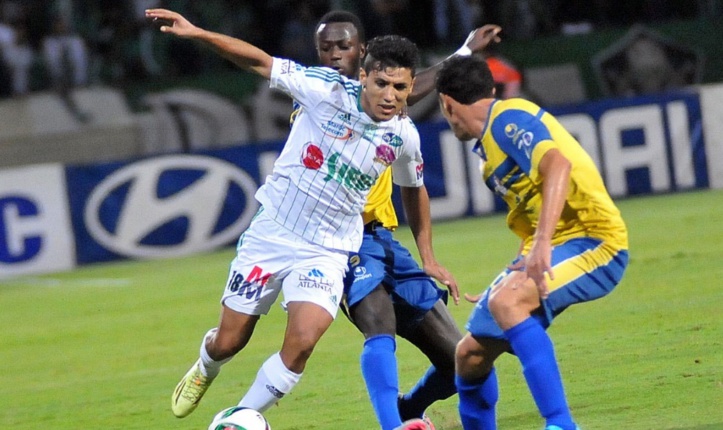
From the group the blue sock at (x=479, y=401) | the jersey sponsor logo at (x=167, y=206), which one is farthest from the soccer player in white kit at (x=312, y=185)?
the jersey sponsor logo at (x=167, y=206)

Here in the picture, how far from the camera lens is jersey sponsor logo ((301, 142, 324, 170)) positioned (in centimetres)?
591

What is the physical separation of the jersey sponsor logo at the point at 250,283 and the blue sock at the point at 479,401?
1.03m

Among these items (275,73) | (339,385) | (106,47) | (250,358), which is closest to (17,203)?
(106,47)

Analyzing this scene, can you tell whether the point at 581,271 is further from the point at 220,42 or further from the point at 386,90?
the point at 220,42

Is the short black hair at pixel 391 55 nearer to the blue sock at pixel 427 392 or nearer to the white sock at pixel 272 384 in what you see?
the white sock at pixel 272 384

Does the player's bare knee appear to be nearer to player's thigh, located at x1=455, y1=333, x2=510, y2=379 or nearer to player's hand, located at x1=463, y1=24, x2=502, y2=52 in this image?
player's thigh, located at x1=455, y1=333, x2=510, y2=379

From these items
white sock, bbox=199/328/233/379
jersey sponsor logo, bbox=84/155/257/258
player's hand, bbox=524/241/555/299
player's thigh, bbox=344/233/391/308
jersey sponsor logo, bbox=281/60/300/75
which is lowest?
jersey sponsor logo, bbox=84/155/257/258

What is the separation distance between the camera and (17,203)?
1547 cm

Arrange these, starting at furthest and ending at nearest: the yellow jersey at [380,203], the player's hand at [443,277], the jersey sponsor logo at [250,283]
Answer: the yellow jersey at [380,203] → the player's hand at [443,277] → the jersey sponsor logo at [250,283]

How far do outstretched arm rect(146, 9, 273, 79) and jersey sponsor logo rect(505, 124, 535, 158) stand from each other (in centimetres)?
127

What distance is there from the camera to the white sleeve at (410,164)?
239 inches

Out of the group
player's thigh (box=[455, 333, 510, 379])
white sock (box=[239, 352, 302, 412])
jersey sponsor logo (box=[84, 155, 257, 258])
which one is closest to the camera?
player's thigh (box=[455, 333, 510, 379])

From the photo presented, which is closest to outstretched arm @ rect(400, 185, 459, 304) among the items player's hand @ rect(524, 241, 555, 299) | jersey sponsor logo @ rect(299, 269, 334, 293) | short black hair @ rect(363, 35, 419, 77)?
jersey sponsor logo @ rect(299, 269, 334, 293)

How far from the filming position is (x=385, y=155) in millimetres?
5941
